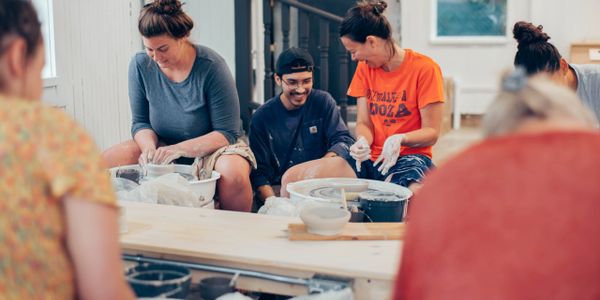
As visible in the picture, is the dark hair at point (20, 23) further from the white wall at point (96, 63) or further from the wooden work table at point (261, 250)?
the white wall at point (96, 63)

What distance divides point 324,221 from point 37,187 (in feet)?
2.96

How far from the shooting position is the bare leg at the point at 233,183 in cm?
274

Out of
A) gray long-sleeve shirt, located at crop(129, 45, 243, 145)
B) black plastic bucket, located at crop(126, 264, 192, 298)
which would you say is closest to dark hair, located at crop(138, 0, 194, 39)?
gray long-sleeve shirt, located at crop(129, 45, 243, 145)

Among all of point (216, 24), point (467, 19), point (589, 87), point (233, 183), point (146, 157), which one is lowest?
→ point (233, 183)

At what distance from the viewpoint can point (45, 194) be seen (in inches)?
38.9

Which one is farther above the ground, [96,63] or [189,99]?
[96,63]

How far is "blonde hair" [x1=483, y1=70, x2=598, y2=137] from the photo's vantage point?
3.01 ft

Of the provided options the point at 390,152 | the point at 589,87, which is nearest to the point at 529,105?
the point at 390,152

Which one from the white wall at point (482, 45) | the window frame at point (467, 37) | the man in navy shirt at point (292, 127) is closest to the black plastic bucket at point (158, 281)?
the man in navy shirt at point (292, 127)

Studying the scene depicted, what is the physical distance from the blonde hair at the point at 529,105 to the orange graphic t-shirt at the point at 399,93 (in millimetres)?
1792

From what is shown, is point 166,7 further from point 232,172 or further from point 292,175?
point 292,175

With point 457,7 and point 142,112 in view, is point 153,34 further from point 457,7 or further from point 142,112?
point 457,7

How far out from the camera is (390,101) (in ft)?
9.33

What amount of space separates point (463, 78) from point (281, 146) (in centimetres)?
382
